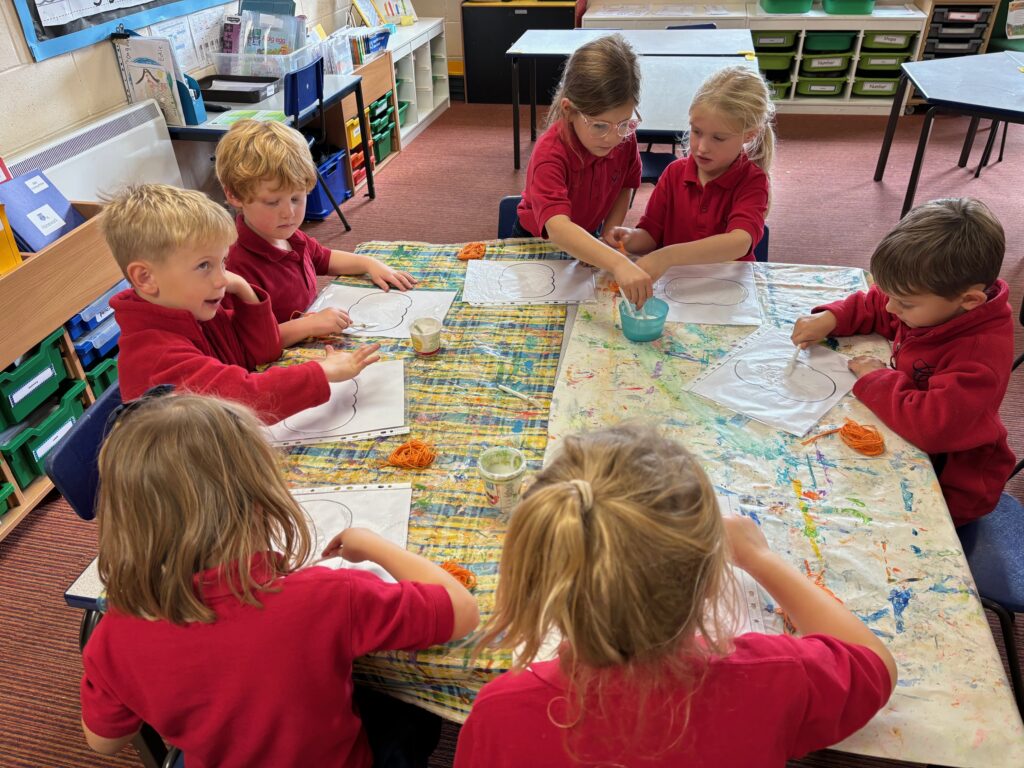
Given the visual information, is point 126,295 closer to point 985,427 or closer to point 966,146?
point 985,427

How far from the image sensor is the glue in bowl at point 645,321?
1.47 m

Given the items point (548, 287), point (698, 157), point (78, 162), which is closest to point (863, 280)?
point (698, 157)

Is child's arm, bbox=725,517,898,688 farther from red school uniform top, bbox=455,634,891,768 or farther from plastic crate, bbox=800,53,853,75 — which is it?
plastic crate, bbox=800,53,853,75

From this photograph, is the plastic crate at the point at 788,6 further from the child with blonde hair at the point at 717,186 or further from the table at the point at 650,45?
the child with blonde hair at the point at 717,186

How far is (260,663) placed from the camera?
0.81 m

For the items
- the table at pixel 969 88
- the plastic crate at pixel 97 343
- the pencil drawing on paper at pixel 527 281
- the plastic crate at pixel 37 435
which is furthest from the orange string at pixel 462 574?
the table at pixel 969 88

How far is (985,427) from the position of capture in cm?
119

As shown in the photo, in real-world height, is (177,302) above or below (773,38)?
above

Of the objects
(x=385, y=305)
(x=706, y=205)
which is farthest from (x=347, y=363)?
(x=706, y=205)

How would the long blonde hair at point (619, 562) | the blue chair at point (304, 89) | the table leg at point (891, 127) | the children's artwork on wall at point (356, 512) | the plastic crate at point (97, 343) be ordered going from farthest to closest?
the table leg at point (891, 127), the blue chair at point (304, 89), the plastic crate at point (97, 343), the children's artwork on wall at point (356, 512), the long blonde hair at point (619, 562)

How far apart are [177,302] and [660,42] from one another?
3.44 metres

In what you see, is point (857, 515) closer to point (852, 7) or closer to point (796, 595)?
point (796, 595)

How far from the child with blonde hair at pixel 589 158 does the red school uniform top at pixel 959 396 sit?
0.52 m

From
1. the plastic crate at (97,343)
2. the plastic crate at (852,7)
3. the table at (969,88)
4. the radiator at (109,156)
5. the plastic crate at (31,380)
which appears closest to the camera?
the plastic crate at (31,380)
